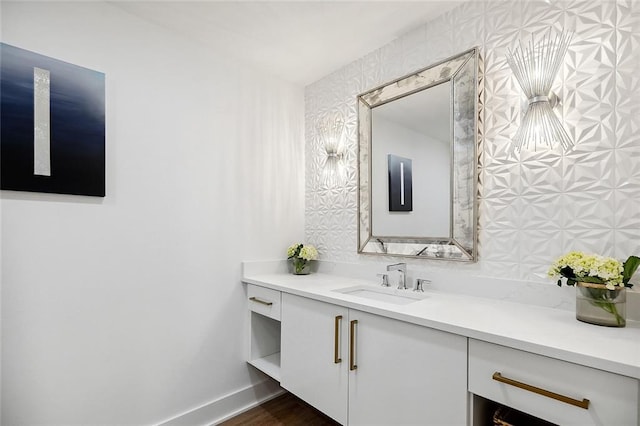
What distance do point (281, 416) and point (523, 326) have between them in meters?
1.68

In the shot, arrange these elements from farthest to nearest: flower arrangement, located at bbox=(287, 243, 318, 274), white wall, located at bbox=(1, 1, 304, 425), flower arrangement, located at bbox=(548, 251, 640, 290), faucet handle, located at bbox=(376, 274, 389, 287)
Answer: flower arrangement, located at bbox=(287, 243, 318, 274), faucet handle, located at bbox=(376, 274, 389, 287), white wall, located at bbox=(1, 1, 304, 425), flower arrangement, located at bbox=(548, 251, 640, 290)

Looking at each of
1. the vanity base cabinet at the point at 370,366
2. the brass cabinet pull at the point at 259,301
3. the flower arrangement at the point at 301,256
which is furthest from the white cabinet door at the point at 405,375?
the flower arrangement at the point at 301,256

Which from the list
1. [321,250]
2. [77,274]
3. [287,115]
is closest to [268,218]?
[321,250]

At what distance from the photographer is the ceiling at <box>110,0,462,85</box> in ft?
5.45

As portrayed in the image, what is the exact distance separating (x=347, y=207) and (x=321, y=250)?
42cm

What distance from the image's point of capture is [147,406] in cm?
175

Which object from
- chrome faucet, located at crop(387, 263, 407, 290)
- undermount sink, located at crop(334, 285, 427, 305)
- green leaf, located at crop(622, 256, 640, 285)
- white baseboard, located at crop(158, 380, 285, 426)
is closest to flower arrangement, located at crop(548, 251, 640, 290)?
green leaf, located at crop(622, 256, 640, 285)

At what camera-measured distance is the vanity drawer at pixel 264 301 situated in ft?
6.31

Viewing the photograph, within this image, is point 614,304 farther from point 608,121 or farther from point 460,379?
point 608,121

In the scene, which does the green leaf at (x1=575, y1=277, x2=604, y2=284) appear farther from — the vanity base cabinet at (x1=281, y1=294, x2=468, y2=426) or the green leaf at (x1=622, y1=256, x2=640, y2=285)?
the vanity base cabinet at (x1=281, y1=294, x2=468, y2=426)

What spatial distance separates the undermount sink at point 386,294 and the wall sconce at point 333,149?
80 cm

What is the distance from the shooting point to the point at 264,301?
2.01 m

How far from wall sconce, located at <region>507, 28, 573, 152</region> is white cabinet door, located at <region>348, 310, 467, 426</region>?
3.09ft

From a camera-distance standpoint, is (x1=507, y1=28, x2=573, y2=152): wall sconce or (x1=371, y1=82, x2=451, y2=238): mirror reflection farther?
(x1=371, y1=82, x2=451, y2=238): mirror reflection
